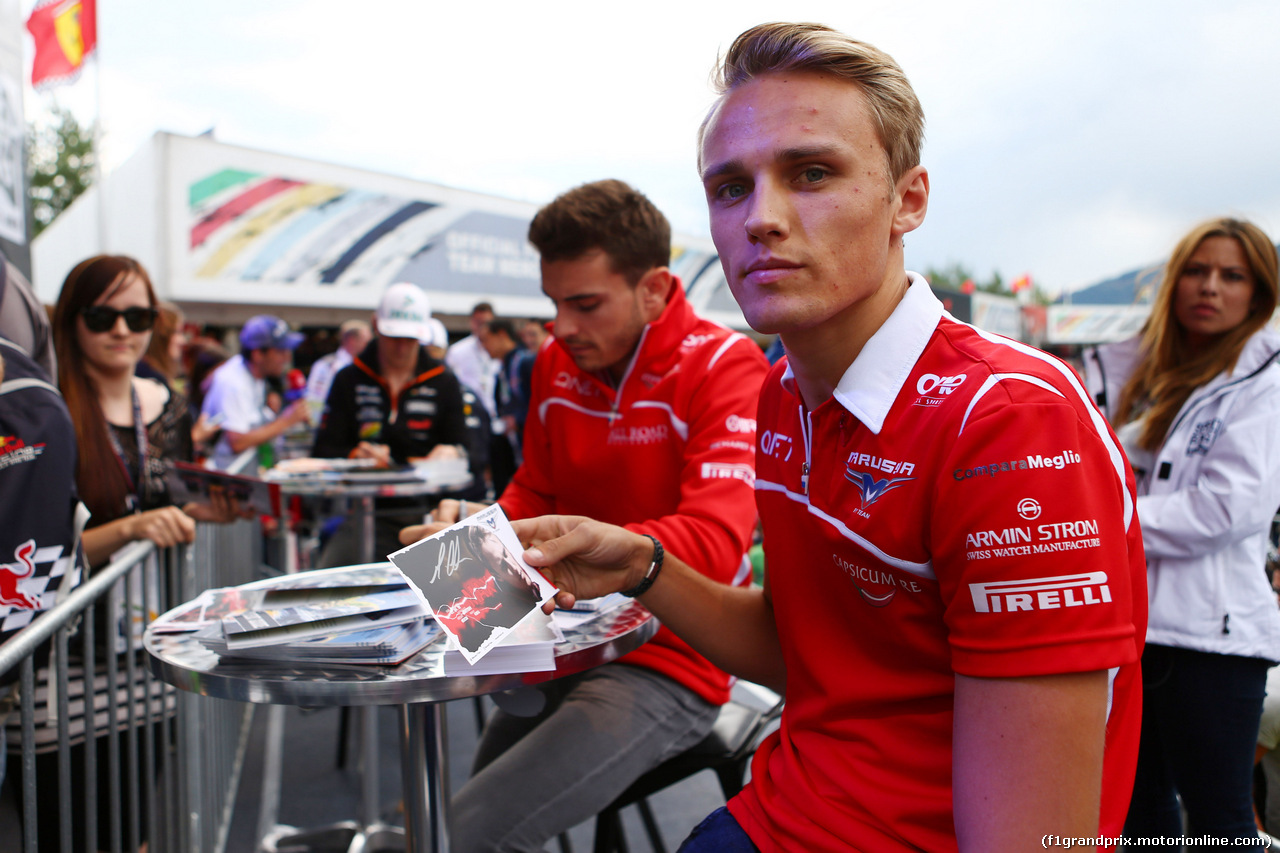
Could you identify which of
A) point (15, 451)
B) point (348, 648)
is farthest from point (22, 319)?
point (348, 648)

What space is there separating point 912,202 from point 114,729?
196 centimetres

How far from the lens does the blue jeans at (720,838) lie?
1.24m

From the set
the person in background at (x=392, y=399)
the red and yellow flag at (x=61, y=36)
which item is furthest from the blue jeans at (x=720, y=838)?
the red and yellow flag at (x=61, y=36)

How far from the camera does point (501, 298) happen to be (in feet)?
49.2

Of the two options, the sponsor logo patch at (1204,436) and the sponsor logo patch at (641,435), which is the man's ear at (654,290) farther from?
the sponsor logo patch at (1204,436)

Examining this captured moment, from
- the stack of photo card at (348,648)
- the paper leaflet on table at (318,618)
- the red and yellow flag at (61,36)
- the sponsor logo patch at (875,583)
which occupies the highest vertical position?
the red and yellow flag at (61,36)

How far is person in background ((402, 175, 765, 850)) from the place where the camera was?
176cm

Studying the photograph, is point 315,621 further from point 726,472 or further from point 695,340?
point 695,340

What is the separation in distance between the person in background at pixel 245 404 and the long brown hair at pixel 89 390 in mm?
2741

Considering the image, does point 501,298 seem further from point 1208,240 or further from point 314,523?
point 1208,240

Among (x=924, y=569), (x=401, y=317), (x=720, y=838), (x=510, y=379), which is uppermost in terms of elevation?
(x=401, y=317)

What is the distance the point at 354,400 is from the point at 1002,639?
412cm

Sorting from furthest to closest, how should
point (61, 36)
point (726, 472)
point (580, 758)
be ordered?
1. point (61, 36)
2. point (726, 472)
3. point (580, 758)

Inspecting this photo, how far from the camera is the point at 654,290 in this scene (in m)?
2.28
